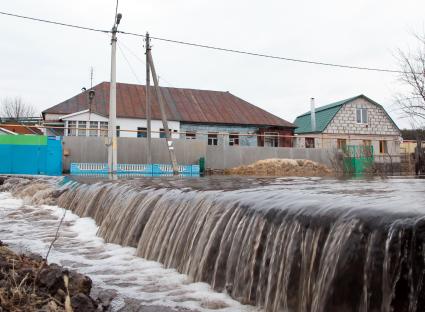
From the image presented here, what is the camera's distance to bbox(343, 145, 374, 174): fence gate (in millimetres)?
23219

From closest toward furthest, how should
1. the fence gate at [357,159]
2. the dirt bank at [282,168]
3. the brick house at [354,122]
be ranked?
the dirt bank at [282,168]
the fence gate at [357,159]
the brick house at [354,122]

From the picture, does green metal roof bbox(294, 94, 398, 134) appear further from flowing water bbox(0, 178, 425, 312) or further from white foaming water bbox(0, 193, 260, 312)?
flowing water bbox(0, 178, 425, 312)

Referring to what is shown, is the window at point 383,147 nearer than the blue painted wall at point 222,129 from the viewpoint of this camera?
Yes

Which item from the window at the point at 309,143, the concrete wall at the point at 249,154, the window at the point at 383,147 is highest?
the window at the point at 309,143

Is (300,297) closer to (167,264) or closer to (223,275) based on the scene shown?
(223,275)

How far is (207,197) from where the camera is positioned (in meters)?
5.64

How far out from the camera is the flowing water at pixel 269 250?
9.24ft

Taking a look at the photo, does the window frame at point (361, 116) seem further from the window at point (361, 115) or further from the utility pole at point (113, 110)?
the utility pole at point (113, 110)

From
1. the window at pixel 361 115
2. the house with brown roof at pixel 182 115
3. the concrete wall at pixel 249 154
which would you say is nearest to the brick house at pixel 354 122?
the window at pixel 361 115

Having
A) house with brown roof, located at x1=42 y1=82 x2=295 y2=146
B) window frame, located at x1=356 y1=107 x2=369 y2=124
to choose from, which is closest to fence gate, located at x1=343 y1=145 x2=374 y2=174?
house with brown roof, located at x1=42 y1=82 x2=295 y2=146

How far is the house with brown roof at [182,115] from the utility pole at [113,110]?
972 cm

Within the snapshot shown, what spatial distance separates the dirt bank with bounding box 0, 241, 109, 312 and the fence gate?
70.0 ft

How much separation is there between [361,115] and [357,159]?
15559 millimetres

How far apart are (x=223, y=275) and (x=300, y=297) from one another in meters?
1.06
